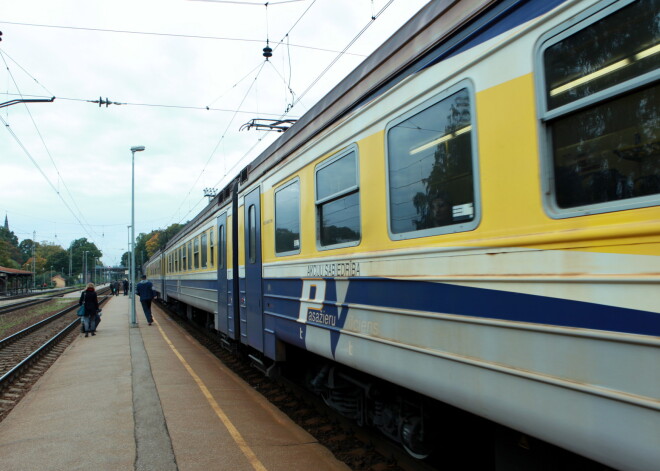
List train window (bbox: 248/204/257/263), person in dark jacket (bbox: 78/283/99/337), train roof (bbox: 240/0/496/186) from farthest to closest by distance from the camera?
person in dark jacket (bbox: 78/283/99/337)
train window (bbox: 248/204/257/263)
train roof (bbox: 240/0/496/186)

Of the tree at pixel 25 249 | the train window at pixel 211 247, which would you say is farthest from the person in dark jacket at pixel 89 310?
the tree at pixel 25 249

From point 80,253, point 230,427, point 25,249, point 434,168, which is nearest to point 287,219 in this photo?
point 230,427

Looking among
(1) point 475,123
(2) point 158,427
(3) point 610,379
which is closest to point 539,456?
(3) point 610,379

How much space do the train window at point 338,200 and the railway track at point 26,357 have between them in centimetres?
504

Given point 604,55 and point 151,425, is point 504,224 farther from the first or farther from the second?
point 151,425

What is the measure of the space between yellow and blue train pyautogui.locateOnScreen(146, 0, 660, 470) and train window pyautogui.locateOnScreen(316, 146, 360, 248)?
0.07 feet

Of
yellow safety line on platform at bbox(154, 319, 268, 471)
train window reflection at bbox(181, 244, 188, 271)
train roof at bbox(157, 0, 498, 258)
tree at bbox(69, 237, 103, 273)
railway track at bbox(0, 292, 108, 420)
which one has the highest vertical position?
tree at bbox(69, 237, 103, 273)

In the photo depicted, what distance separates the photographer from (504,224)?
241 cm

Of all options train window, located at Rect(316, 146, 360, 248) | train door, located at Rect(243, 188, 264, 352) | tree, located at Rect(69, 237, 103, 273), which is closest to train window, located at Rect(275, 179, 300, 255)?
train window, located at Rect(316, 146, 360, 248)

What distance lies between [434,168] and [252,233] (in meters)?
4.18

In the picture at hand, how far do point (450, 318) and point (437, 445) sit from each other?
1.49 meters

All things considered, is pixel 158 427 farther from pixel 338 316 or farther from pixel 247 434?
pixel 338 316

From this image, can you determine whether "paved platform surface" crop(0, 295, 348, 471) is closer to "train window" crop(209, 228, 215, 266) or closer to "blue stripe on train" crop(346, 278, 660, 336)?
"blue stripe on train" crop(346, 278, 660, 336)

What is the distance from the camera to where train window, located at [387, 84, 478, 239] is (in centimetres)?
272
